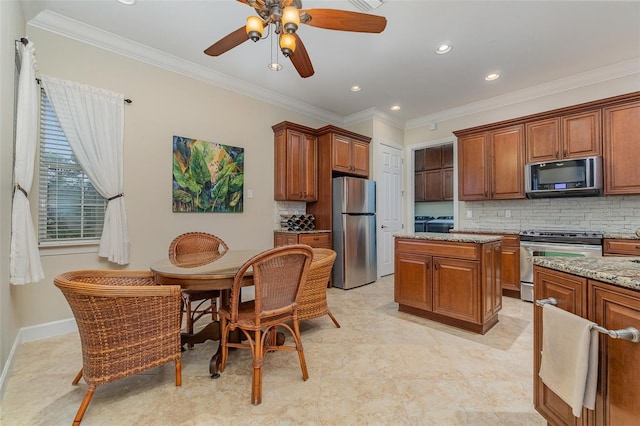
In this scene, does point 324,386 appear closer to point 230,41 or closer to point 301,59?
point 301,59

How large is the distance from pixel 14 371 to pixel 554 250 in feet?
16.7

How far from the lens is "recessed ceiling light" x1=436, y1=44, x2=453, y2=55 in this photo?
2.96 metres

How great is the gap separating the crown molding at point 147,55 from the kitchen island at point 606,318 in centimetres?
379

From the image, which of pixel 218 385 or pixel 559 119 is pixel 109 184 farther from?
pixel 559 119

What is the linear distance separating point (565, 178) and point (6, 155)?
5310 mm

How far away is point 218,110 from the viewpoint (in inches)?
141

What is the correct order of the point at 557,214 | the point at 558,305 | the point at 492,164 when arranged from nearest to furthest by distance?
the point at 558,305
the point at 557,214
the point at 492,164

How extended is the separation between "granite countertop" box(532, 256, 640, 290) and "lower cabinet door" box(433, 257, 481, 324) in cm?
125

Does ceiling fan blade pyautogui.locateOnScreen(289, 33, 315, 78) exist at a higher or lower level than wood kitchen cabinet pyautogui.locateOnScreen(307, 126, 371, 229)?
higher

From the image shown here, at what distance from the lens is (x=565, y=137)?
11.3 feet

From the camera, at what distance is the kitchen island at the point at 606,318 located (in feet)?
2.87

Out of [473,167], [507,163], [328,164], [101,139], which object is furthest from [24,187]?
[507,163]

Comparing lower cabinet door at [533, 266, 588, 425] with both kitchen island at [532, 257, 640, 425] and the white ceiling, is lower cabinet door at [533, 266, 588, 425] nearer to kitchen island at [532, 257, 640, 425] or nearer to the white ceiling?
kitchen island at [532, 257, 640, 425]

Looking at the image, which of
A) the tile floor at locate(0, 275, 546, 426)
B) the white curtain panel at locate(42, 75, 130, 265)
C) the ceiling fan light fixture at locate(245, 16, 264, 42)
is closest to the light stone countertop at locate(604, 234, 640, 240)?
the tile floor at locate(0, 275, 546, 426)
